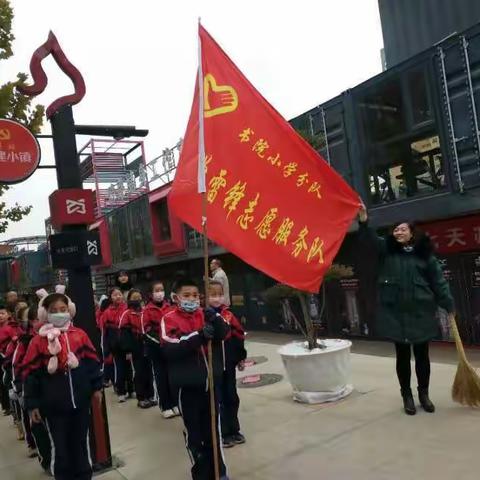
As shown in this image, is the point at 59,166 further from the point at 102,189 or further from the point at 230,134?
the point at 102,189

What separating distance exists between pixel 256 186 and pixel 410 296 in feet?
6.15

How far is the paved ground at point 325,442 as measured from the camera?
392 cm

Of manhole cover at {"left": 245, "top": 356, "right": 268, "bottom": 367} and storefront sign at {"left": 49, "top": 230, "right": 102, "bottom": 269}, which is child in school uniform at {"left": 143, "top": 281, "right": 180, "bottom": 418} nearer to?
storefront sign at {"left": 49, "top": 230, "right": 102, "bottom": 269}

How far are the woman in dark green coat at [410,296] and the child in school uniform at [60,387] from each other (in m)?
2.63

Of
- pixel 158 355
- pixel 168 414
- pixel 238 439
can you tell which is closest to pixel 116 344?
pixel 158 355

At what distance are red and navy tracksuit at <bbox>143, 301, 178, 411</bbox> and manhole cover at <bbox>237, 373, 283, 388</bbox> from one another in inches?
51.9

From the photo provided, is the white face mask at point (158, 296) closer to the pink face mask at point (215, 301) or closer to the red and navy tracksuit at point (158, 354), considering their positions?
the red and navy tracksuit at point (158, 354)

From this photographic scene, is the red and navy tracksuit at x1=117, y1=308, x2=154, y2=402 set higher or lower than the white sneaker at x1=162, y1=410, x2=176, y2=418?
higher

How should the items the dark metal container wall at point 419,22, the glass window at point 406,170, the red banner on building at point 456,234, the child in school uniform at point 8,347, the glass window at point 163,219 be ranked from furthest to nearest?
the glass window at point 163,219, the dark metal container wall at point 419,22, the glass window at point 406,170, the red banner on building at point 456,234, the child in school uniform at point 8,347

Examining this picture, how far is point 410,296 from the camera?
484 centimetres

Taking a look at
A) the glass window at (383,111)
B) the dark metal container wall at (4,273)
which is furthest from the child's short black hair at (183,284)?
the dark metal container wall at (4,273)

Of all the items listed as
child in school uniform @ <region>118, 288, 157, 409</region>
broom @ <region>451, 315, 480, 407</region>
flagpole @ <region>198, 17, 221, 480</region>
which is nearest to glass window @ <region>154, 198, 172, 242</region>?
child in school uniform @ <region>118, 288, 157, 409</region>

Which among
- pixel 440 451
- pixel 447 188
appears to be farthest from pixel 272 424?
pixel 447 188

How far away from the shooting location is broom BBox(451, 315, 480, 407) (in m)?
4.80
